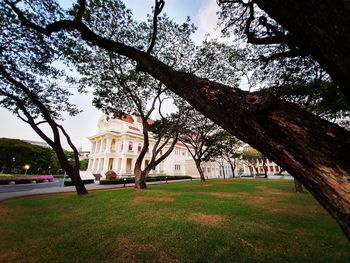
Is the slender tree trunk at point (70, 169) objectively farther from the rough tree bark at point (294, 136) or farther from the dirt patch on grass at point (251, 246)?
the rough tree bark at point (294, 136)

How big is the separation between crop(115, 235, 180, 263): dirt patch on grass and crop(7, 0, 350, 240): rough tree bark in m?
3.24

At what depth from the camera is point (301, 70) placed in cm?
917

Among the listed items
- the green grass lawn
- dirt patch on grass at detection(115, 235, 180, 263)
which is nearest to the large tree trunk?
the green grass lawn

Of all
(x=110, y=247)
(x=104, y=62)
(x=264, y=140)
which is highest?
(x=104, y=62)

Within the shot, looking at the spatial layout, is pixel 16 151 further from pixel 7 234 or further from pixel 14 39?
pixel 7 234

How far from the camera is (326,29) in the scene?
54.6 inches

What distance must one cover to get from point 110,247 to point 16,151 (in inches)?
1623

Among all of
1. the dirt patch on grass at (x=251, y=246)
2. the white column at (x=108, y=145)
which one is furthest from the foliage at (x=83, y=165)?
the dirt patch on grass at (x=251, y=246)

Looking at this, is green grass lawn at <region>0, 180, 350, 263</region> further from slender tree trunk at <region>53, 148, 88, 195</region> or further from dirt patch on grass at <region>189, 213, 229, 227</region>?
slender tree trunk at <region>53, 148, 88, 195</region>

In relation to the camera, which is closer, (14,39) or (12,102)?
(14,39)

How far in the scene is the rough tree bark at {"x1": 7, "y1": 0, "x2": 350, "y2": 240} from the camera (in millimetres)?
1179

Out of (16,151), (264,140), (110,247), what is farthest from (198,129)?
(16,151)

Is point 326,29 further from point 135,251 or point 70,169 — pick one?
point 70,169

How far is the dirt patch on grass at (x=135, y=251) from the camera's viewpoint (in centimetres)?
358
